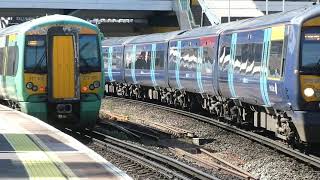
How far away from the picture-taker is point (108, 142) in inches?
585

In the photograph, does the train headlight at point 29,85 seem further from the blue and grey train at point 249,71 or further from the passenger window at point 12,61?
the blue and grey train at point 249,71

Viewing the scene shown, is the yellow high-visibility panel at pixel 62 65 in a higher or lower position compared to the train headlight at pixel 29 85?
higher

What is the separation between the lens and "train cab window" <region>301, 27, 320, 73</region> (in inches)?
490

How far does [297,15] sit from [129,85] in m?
19.8

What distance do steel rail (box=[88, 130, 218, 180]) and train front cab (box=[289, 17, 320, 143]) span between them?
8.36 ft

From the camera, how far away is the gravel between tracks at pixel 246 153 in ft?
38.3

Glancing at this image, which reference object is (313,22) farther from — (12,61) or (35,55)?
(12,61)

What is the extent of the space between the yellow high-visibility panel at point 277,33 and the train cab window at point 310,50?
77 centimetres

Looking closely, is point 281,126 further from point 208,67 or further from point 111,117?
point 111,117

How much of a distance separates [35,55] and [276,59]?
228 inches

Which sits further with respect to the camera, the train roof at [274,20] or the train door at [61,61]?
the train door at [61,61]

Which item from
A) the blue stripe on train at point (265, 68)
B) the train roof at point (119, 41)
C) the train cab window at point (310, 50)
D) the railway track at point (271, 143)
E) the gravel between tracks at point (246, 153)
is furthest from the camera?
the train roof at point (119, 41)

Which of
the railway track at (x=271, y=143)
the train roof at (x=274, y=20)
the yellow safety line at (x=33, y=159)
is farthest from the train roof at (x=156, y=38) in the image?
the yellow safety line at (x=33, y=159)

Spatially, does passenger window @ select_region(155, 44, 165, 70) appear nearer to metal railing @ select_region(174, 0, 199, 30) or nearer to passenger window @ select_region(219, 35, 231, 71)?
passenger window @ select_region(219, 35, 231, 71)
